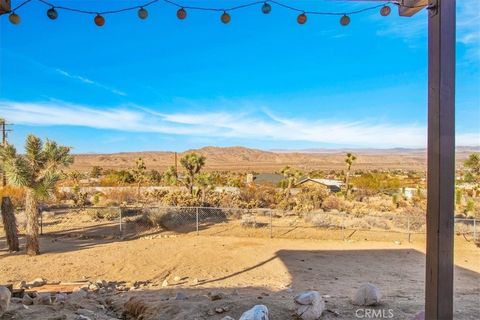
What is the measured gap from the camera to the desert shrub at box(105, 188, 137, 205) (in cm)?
2238

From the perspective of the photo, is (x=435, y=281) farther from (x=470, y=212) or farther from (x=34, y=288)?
(x=470, y=212)

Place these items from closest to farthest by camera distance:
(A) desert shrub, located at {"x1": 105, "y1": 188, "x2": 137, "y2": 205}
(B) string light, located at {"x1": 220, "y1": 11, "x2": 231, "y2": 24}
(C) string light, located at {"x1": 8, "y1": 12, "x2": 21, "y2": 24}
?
1. (C) string light, located at {"x1": 8, "y1": 12, "x2": 21, "y2": 24}
2. (B) string light, located at {"x1": 220, "y1": 11, "x2": 231, "y2": 24}
3. (A) desert shrub, located at {"x1": 105, "y1": 188, "x2": 137, "y2": 205}

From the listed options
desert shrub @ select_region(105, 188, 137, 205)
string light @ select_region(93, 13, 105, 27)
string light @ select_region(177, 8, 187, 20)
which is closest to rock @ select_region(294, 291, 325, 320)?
string light @ select_region(177, 8, 187, 20)

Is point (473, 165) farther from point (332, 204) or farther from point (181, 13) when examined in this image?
point (181, 13)

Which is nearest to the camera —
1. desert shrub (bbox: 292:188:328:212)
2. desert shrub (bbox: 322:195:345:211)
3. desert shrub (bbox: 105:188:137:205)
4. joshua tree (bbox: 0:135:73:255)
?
joshua tree (bbox: 0:135:73:255)

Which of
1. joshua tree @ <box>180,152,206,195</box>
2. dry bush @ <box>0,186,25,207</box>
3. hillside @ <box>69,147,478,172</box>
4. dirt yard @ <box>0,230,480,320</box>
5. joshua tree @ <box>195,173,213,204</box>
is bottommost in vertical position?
dirt yard @ <box>0,230,480,320</box>

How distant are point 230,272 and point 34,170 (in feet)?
22.1

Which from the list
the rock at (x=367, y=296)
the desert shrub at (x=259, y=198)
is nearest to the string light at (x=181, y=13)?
the rock at (x=367, y=296)

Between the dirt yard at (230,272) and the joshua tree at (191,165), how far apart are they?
293 inches

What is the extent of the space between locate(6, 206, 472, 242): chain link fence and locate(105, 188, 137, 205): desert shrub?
5.11 meters

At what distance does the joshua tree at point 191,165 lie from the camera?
2023 centimetres

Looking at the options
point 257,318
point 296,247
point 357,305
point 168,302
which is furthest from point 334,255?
point 257,318

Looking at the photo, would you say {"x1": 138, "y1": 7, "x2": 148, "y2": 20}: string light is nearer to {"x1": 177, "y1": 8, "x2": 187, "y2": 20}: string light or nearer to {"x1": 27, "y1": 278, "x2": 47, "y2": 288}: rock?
{"x1": 177, "y1": 8, "x2": 187, "y2": 20}: string light

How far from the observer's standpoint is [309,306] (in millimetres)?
4008
